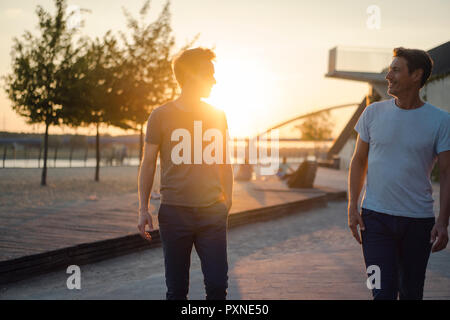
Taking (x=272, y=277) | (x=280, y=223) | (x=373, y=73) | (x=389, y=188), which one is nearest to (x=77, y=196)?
(x=280, y=223)

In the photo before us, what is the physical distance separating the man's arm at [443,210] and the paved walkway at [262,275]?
190 centimetres

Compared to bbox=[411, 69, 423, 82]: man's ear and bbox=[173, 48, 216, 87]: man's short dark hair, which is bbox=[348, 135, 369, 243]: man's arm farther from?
bbox=[173, 48, 216, 87]: man's short dark hair

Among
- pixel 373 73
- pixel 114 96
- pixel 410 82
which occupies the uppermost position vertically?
pixel 373 73

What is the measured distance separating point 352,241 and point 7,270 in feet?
17.2

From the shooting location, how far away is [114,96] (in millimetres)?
18781

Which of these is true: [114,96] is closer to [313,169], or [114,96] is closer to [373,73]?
[313,169]

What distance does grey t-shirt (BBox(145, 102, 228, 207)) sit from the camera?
2.64 m

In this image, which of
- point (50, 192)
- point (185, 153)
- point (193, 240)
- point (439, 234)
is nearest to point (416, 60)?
point (439, 234)

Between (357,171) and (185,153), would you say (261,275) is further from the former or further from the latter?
(185,153)

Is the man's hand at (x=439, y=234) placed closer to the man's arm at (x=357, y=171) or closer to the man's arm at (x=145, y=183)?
the man's arm at (x=357, y=171)

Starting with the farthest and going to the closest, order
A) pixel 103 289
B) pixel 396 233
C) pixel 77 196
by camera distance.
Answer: pixel 77 196, pixel 103 289, pixel 396 233

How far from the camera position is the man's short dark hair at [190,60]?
268cm

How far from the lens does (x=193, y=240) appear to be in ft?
8.92

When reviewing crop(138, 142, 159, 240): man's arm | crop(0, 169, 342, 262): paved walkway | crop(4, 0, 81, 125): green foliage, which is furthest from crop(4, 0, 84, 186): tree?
crop(138, 142, 159, 240): man's arm
